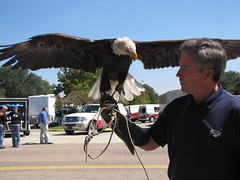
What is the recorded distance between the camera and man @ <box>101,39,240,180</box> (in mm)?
1440

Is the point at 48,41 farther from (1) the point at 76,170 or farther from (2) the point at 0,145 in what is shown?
(2) the point at 0,145

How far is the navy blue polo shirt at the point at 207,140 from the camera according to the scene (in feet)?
4.72

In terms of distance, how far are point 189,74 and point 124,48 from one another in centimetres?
184

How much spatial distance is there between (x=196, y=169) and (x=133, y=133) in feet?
2.08

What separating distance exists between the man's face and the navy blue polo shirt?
122 millimetres

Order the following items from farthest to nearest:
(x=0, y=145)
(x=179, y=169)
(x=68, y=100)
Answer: (x=68, y=100), (x=0, y=145), (x=179, y=169)

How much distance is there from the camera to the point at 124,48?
337 cm

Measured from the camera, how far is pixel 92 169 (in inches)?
227

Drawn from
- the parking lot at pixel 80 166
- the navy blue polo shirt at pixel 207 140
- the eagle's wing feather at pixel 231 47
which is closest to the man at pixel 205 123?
the navy blue polo shirt at pixel 207 140

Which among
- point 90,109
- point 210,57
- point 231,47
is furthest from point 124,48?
point 90,109

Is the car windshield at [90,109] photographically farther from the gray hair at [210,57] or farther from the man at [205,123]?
the gray hair at [210,57]

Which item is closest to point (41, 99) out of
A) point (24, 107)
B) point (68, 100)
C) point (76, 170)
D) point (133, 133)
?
point (68, 100)

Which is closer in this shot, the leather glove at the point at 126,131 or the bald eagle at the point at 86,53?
the leather glove at the point at 126,131

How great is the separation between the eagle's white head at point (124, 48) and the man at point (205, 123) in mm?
1743
